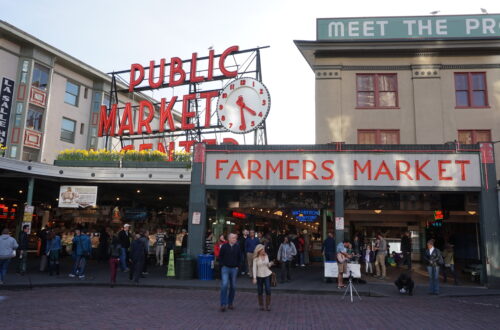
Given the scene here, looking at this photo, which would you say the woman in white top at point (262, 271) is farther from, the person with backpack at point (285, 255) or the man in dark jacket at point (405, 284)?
the man in dark jacket at point (405, 284)

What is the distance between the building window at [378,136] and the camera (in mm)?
22578

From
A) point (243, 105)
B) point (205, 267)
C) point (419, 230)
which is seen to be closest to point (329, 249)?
point (205, 267)

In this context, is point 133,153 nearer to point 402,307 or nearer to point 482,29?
point 402,307

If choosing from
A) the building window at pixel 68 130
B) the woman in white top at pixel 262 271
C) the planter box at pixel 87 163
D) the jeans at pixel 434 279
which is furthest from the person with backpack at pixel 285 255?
the building window at pixel 68 130

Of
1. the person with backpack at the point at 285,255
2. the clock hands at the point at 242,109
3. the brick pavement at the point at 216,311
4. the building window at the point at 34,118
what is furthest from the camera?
the building window at the point at 34,118

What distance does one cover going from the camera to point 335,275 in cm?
1669

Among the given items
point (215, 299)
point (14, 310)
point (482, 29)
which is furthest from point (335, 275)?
point (482, 29)

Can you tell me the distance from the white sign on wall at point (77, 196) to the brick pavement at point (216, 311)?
6.58 meters

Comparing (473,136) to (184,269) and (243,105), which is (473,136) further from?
(184,269)

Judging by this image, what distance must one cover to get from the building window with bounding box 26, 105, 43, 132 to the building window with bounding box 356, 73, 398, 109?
2593 cm

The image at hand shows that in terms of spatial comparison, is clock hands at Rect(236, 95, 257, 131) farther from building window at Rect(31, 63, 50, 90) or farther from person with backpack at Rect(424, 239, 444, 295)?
building window at Rect(31, 63, 50, 90)

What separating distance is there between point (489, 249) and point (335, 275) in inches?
241

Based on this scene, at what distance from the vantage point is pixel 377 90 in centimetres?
2305

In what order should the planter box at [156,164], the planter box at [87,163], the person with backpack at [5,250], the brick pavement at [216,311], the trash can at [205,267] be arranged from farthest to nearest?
the planter box at [87,163], the planter box at [156,164], the trash can at [205,267], the person with backpack at [5,250], the brick pavement at [216,311]
